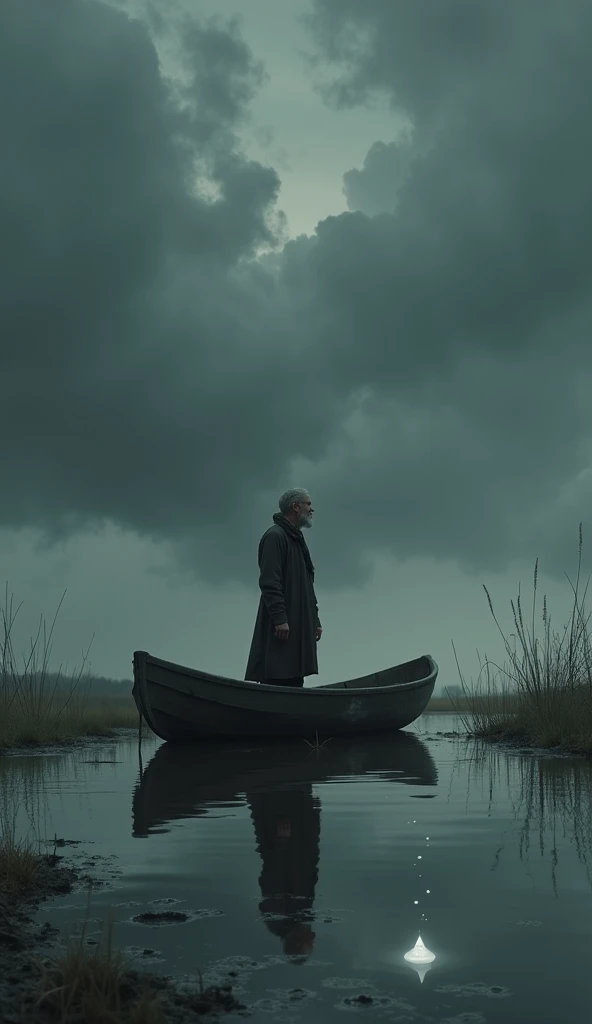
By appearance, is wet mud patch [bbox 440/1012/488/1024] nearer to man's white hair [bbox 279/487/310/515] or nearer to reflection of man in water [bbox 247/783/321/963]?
reflection of man in water [bbox 247/783/321/963]

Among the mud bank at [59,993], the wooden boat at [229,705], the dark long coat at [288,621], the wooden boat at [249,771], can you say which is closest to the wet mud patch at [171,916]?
the mud bank at [59,993]

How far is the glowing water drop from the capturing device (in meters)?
2.71

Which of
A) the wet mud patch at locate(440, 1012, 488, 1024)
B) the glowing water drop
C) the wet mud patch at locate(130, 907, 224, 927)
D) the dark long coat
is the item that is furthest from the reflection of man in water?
the dark long coat

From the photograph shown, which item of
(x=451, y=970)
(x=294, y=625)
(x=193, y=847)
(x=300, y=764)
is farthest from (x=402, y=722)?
(x=451, y=970)

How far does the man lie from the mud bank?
808 cm

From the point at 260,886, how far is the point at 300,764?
4.86 m

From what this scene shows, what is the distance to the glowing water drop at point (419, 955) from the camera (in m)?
2.71

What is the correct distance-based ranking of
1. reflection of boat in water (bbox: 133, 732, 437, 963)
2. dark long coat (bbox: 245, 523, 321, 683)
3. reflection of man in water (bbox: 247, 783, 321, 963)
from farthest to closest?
dark long coat (bbox: 245, 523, 321, 683), reflection of boat in water (bbox: 133, 732, 437, 963), reflection of man in water (bbox: 247, 783, 321, 963)

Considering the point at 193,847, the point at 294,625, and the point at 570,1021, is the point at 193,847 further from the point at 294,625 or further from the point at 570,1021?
the point at 294,625

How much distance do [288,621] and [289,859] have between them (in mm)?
6918

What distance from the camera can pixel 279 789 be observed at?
6.54m

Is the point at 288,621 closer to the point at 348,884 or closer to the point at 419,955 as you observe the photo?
the point at 348,884

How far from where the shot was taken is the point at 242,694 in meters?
10.6

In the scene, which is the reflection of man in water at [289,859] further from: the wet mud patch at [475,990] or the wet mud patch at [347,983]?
the wet mud patch at [475,990]
